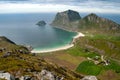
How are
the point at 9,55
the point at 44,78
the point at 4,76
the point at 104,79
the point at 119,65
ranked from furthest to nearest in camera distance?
1. the point at 119,65
2. the point at 104,79
3. the point at 9,55
4. the point at 44,78
5. the point at 4,76

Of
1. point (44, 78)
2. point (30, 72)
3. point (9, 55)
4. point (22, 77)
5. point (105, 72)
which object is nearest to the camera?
point (22, 77)

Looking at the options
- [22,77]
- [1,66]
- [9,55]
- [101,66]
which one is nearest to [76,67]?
[101,66]

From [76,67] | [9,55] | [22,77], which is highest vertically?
[22,77]

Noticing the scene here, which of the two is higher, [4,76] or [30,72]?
[4,76]

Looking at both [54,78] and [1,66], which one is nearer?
[54,78]

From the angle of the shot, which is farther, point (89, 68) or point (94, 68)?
point (89, 68)

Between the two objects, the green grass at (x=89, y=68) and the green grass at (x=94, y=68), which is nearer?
the green grass at (x=94, y=68)

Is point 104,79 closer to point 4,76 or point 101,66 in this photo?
point 101,66

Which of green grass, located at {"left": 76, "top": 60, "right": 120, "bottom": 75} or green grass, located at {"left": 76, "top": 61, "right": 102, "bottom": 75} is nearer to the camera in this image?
green grass, located at {"left": 76, "top": 60, "right": 120, "bottom": 75}

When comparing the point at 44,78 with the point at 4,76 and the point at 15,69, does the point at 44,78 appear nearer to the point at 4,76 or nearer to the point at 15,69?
the point at 15,69

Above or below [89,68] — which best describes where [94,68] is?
above
